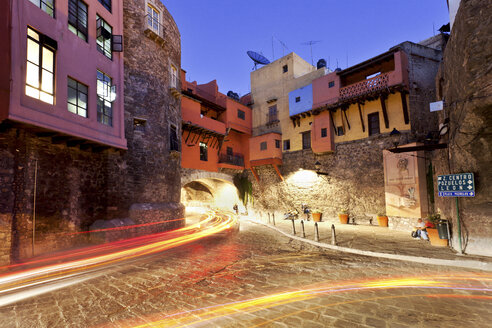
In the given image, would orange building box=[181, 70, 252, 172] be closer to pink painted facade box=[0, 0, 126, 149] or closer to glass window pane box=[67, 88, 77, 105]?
pink painted facade box=[0, 0, 126, 149]

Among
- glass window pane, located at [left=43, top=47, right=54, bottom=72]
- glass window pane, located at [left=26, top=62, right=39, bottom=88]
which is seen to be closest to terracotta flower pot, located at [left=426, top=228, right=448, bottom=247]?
glass window pane, located at [left=26, top=62, right=39, bottom=88]

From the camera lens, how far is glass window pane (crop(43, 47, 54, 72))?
9.09 meters

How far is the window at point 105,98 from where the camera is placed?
37.9 ft

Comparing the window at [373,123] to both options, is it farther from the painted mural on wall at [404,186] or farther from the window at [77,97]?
the window at [77,97]

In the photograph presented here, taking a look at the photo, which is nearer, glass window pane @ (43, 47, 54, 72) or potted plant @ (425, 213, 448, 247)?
potted plant @ (425, 213, 448, 247)

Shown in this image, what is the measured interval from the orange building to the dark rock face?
1640 centimetres

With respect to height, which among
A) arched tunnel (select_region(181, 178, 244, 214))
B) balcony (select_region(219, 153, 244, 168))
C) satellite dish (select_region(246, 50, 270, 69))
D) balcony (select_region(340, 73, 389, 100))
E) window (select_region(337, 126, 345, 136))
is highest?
satellite dish (select_region(246, 50, 270, 69))

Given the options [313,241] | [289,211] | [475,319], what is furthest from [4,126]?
[289,211]

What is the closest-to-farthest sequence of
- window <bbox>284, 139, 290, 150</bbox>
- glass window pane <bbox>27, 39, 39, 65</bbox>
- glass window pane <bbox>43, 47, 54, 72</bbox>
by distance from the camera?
glass window pane <bbox>27, 39, 39, 65</bbox>
glass window pane <bbox>43, 47, 54, 72</bbox>
window <bbox>284, 139, 290, 150</bbox>

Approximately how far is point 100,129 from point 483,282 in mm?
14238

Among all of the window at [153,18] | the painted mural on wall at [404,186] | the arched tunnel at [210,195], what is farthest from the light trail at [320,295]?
the arched tunnel at [210,195]

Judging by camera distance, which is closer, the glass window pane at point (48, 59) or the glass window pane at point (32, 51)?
the glass window pane at point (32, 51)

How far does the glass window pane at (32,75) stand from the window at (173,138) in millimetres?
7849

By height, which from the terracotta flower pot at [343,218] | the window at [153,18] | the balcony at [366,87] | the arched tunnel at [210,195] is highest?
the window at [153,18]
